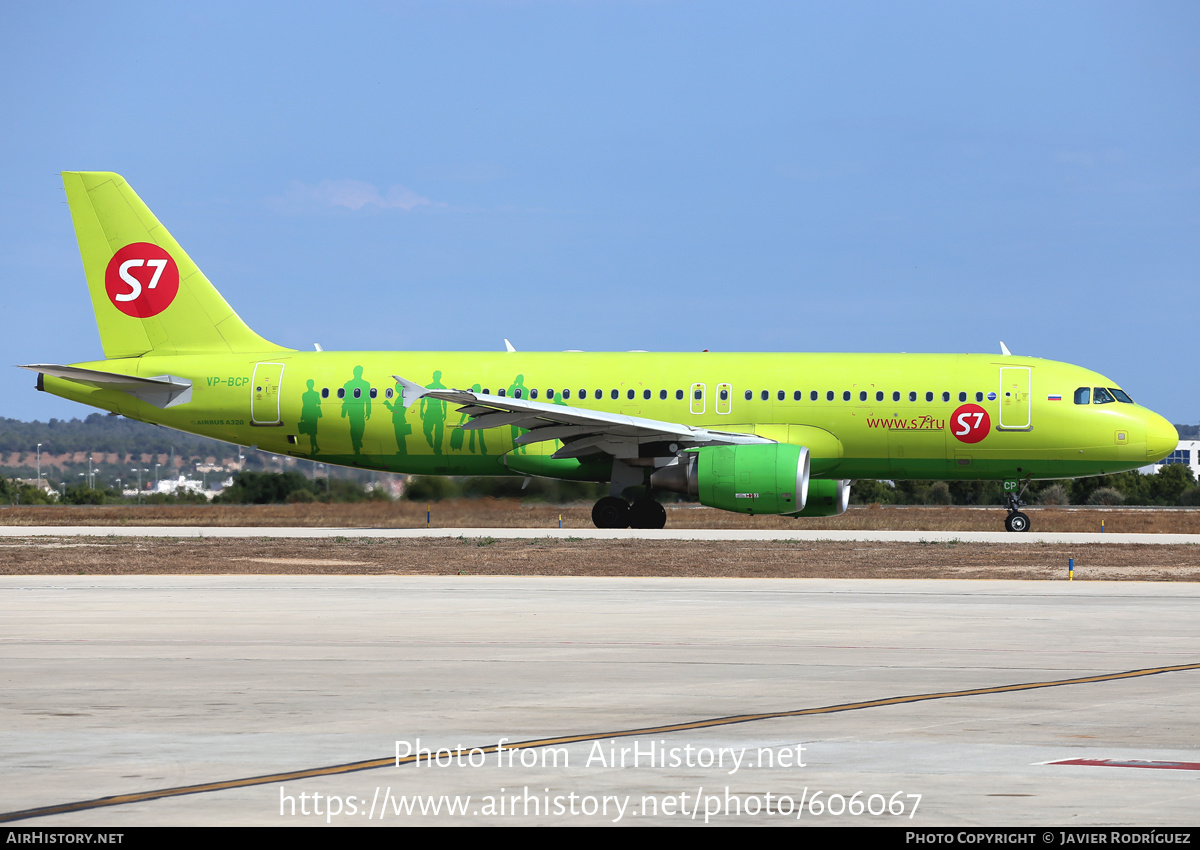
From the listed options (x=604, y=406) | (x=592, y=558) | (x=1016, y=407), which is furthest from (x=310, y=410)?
(x=1016, y=407)

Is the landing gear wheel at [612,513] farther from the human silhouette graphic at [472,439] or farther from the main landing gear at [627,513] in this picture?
the human silhouette graphic at [472,439]

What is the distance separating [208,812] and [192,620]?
31.7ft

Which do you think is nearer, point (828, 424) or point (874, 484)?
point (828, 424)

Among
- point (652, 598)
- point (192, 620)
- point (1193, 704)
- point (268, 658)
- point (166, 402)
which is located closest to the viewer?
point (1193, 704)

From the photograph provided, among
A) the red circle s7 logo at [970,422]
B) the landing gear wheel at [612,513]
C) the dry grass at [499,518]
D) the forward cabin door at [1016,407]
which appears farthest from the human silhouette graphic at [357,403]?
the forward cabin door at [1016,407]

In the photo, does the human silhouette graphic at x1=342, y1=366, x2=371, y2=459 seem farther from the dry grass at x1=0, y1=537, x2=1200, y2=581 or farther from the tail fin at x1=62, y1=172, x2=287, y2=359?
the dry grass at x1=0, y1=537, x2=1200, y2=581

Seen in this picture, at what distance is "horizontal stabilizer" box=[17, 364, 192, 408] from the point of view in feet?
116

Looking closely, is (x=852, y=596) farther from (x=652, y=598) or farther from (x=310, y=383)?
(x=310, y=383)

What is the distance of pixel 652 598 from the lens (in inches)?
736

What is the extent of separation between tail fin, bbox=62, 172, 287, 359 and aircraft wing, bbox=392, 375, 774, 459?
22.8ft

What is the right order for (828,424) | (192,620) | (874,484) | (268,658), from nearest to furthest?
(268,658)
(192,620)
(828,424)
(874,484)

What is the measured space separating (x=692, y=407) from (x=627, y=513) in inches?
118

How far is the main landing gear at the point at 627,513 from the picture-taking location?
34.3 meters
